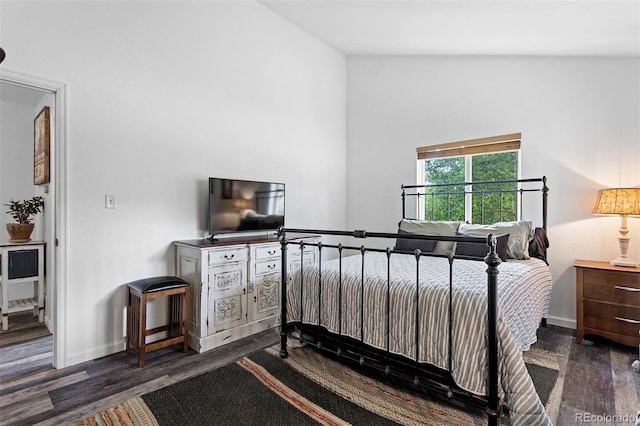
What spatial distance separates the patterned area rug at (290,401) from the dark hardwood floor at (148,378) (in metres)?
0.13

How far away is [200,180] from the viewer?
310 centimetres

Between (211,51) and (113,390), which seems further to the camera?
(211,51)

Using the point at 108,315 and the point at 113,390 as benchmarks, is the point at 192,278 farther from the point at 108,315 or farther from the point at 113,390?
the point at 113,390

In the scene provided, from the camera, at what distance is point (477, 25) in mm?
2975

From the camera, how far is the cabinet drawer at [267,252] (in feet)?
9.87

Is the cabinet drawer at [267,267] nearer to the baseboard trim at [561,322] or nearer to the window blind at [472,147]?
the window blind at [472,147]

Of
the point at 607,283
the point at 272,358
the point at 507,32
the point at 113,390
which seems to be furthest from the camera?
the point at 507,32

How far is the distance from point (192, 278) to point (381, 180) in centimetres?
278

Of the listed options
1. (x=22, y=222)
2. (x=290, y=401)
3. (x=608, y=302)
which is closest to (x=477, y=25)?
(x=608, y=302)

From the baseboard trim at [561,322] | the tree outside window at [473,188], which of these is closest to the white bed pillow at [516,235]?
the tree outside window at [473,188]

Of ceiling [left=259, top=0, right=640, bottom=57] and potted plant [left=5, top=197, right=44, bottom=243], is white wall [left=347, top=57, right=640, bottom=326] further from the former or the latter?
potted plant [left=5, top=197, right=44, bottom=243]

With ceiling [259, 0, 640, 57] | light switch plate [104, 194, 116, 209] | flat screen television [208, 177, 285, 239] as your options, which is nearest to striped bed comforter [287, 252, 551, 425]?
flat screen television [208, 177, 285, 239]

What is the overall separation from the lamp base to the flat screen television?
303 centimetres

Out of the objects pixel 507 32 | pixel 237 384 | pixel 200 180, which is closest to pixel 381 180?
pixel 507 32
